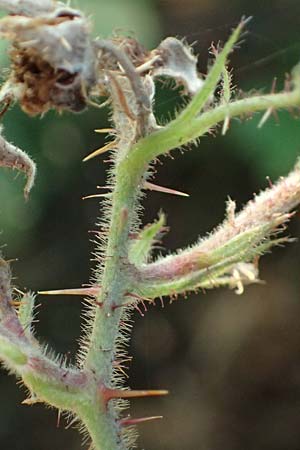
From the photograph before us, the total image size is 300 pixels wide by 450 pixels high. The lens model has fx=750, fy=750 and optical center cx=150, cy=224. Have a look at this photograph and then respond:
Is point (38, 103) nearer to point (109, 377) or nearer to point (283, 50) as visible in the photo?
point (109, 377)

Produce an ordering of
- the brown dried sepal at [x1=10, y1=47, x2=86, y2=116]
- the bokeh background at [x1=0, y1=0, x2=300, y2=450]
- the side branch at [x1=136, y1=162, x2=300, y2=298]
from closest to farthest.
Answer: the brown dried sepal at [x1=10, y1=47, x2=86, y2=116] < the side branch at [x1=136, y1=162, x2=300, y2=298] < the bokeh background at [x1=0, y1=0, x2=300, y2=450]

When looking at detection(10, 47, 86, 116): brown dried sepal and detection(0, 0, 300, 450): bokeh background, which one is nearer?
detection(10, 47, 86, 116): brown dried sepal

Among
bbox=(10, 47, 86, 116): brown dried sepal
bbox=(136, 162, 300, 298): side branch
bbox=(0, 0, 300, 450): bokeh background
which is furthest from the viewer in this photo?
bbox=(0, 0, 300, 450): bokeh background

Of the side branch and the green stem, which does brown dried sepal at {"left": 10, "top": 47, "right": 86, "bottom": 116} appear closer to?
the green stem

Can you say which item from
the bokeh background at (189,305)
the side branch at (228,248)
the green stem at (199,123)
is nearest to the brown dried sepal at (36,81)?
the green stem at (199,123)

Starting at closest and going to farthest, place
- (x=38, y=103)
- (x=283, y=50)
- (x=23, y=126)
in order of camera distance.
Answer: (x=38, y=103) → (x=283, y=50) → (x=23, y=126)

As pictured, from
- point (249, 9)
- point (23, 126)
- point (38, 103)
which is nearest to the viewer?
point (38, 103)

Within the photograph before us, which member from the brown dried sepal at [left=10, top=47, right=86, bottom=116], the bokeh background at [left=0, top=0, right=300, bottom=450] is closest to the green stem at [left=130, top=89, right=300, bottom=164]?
the brown dried sepal at [left=10, top=47, right=86, bottom=116]

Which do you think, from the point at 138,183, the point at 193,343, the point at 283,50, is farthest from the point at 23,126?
the point at 138,183

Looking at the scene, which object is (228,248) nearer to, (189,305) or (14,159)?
(14,159)
